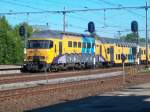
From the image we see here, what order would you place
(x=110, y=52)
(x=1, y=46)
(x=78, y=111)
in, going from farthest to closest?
(x=1, y=46), (x=110, y=52), (x=78, y=111)

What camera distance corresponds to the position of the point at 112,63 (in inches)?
2314

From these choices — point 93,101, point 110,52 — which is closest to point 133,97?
point 93,101

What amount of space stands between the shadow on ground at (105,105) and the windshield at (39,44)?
2183 centimetres

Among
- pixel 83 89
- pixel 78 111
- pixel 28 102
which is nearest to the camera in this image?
pixel 78 111

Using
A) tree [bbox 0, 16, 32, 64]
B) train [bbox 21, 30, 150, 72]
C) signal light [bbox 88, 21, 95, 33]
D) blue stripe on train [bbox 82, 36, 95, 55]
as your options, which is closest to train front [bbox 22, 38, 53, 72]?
train [bbox 21, 30, 150, 72]

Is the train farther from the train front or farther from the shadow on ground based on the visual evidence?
the shadow on ground

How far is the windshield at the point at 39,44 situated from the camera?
42938mm

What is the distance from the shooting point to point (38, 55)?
43.1 meters

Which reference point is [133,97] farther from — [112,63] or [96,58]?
[112,63]

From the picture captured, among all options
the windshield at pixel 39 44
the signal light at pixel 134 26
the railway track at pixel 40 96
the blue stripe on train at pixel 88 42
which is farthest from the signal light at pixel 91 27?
the railway track at pixel 40 96

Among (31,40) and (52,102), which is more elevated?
(31,40)

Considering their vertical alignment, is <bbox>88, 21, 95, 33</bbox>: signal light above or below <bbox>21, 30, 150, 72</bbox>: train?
above

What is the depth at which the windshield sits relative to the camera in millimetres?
42938

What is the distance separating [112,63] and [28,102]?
39447mm
